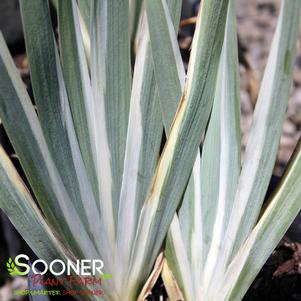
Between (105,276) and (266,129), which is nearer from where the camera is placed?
(266,129)

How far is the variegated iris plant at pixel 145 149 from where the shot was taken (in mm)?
594

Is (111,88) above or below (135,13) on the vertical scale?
below

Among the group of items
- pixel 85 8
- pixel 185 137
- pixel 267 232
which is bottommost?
pixel 267 232

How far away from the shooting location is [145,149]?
26.5 inches

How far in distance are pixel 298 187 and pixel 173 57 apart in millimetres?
205

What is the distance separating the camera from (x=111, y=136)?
67 cm

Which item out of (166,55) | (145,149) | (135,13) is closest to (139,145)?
(145,149)

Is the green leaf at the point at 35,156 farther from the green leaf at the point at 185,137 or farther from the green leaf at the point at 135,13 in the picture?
the green leaf at the point at 135,13

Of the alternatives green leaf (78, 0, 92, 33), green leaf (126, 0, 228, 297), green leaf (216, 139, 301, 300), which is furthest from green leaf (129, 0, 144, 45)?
green leaf (216, 139, 301, 300)

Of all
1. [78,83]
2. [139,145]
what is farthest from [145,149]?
[78,83]

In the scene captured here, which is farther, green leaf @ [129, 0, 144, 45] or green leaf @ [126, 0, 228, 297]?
green leaf @ [129, 0, 144, 45]

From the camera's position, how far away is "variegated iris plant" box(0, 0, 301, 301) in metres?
0.59
